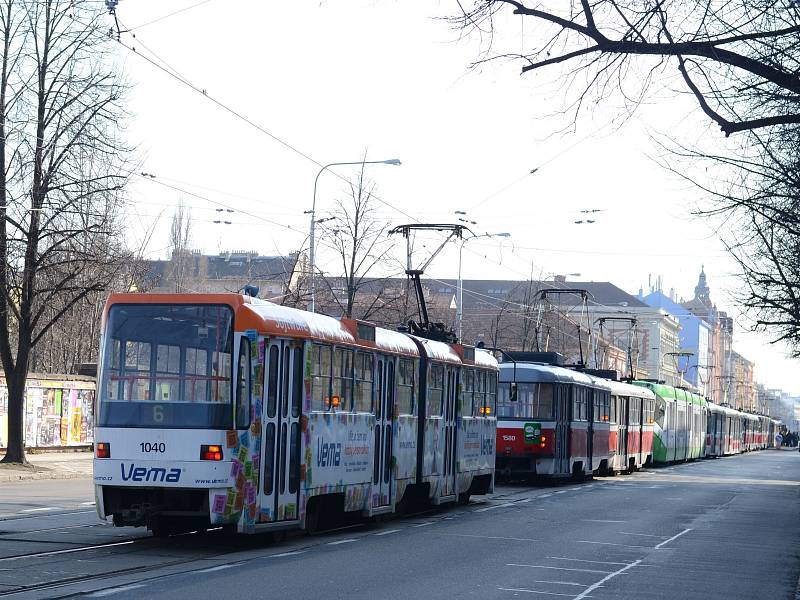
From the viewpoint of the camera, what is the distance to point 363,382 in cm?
1770

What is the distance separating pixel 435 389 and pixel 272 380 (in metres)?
6.40

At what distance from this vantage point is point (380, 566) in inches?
524

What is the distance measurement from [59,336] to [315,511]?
125ft

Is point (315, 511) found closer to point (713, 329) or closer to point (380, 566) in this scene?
point (380, 566)

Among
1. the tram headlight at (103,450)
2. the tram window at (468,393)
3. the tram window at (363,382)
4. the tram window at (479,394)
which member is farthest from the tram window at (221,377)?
the tram window at (479,394)

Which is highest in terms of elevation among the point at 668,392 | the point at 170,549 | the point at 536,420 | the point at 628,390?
the point at 668,392

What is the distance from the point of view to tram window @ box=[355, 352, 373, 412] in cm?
1748

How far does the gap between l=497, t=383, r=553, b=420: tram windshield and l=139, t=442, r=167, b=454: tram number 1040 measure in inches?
682

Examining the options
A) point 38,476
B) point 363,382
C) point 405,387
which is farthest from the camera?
A: point 38,476

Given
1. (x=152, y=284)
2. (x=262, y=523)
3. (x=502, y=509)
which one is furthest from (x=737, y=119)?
(x=152, y=284)

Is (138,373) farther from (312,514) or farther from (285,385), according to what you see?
(312,514)

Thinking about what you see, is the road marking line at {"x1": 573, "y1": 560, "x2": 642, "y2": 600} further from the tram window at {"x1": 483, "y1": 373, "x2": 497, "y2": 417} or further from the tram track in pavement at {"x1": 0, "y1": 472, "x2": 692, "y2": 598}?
the tram window at {"x1": 483, "y1": 373, "x2": 497, "y2": 417}

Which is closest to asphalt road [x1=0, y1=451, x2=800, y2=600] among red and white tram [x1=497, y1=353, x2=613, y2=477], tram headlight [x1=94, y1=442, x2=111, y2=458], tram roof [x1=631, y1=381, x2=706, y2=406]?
tram headlight [x1=94, y1=442, x2=111, y2=458]

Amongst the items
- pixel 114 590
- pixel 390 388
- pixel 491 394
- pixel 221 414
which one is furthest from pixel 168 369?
pixel 491 394
